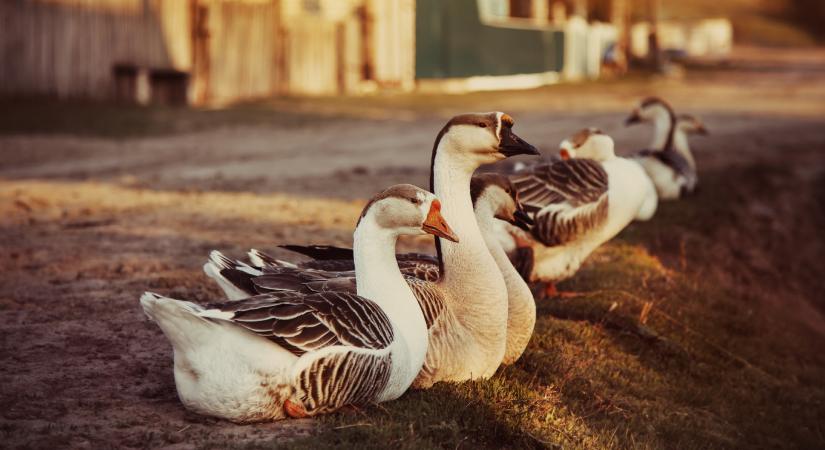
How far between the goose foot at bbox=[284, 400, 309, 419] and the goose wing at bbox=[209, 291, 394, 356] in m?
0.28

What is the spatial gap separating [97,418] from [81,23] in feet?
56.7

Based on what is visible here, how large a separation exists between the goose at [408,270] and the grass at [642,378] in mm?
383

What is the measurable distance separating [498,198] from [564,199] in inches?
74.0

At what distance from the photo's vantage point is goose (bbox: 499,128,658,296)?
8805mm

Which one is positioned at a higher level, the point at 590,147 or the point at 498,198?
the point at 590,147

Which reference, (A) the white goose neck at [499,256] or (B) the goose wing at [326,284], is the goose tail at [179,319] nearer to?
(B) the goose wing at [326,284]

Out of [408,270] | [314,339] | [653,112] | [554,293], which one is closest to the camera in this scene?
[314,339]

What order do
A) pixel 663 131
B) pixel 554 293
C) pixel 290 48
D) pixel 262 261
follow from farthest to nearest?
pixel 290 48, pixel 663 131, pixel 554 293, pixel 262 261

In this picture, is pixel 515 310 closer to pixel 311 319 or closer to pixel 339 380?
pixel 339 380

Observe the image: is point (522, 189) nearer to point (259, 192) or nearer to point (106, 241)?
point (106, 241)

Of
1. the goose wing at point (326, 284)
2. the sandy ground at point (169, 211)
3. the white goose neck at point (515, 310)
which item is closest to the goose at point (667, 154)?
the sandy ground at point (169, 211)

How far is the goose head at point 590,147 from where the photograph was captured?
9641 millimetres

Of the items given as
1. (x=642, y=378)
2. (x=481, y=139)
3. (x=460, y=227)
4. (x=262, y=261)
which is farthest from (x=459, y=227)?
(x=642, y=378)

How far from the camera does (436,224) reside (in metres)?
5.79
